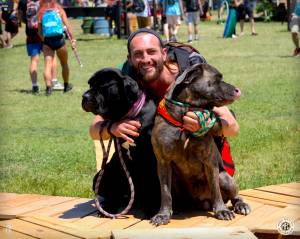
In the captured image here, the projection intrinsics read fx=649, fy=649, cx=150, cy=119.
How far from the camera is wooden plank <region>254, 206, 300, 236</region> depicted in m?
3.75

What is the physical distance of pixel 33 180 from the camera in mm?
5863

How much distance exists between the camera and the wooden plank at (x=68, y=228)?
3675 mm

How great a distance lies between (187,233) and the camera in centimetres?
357

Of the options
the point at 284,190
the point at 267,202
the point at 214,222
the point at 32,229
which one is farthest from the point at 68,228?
the point at 284,190

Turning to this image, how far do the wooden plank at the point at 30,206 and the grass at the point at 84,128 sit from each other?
53 cm

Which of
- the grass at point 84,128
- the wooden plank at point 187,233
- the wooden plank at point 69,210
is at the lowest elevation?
the grass at point 84,128

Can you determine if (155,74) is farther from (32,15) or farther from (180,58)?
(32,15)

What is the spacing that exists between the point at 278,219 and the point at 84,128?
4722 mm

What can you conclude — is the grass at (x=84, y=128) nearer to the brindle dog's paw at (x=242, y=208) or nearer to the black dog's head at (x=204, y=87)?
the brindle dog's paw at (x=242, y=208)

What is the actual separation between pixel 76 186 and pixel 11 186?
592 mm

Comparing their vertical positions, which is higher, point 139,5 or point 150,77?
point 139,5

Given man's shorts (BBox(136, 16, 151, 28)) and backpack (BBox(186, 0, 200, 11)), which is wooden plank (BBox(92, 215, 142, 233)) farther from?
man's shorts (BBox(136, 16, 151, 28))

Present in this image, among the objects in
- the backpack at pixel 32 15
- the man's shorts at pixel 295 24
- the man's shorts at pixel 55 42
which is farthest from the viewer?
the man's shorts at pixel 295 24

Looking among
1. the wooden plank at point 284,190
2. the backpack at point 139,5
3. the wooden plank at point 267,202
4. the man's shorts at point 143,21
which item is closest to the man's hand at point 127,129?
the wooden plank at point 267,202
